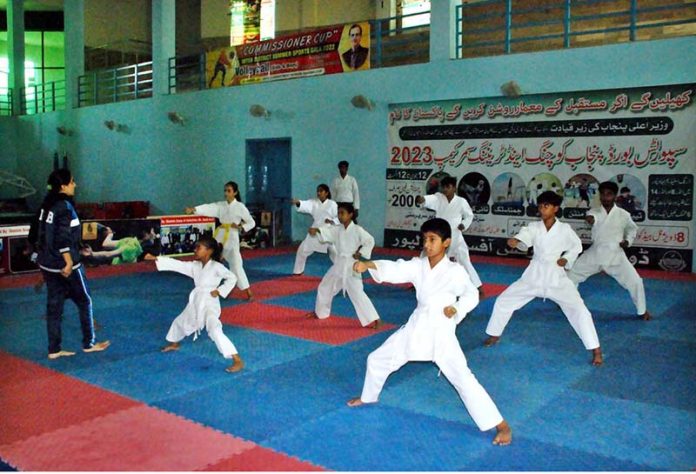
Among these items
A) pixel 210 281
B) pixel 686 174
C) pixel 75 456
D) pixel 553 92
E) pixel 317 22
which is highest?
pixel 317 22

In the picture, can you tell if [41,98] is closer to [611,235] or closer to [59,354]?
[59,354]

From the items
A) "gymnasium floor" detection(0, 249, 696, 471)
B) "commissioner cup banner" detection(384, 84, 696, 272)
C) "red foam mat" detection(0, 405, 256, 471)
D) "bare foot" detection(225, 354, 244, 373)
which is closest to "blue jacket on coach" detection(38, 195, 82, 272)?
"gymnasium floor" detection(0, 249, 696, 471)

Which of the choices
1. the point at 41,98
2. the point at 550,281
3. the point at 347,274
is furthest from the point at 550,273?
the point at 41,98

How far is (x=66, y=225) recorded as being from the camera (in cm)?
548

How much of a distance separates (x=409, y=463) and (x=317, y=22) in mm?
16097

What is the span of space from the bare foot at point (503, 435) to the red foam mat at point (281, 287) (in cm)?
501

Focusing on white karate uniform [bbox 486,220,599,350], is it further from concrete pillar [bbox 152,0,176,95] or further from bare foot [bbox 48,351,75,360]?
concrete pillar [bbox 152,0,176,95]

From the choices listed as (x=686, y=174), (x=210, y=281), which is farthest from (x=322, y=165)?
(x=210, y=281)

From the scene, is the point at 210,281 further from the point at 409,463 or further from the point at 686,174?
the point at 686,174

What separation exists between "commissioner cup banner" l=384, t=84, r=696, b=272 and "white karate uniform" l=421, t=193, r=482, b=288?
3422 millimetres

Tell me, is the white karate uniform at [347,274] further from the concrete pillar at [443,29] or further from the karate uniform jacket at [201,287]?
the concrete pillar at [443,29]

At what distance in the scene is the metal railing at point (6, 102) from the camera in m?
21.9

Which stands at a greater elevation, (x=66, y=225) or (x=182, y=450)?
(x=66, y=225)

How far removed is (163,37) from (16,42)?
7.47 meters
